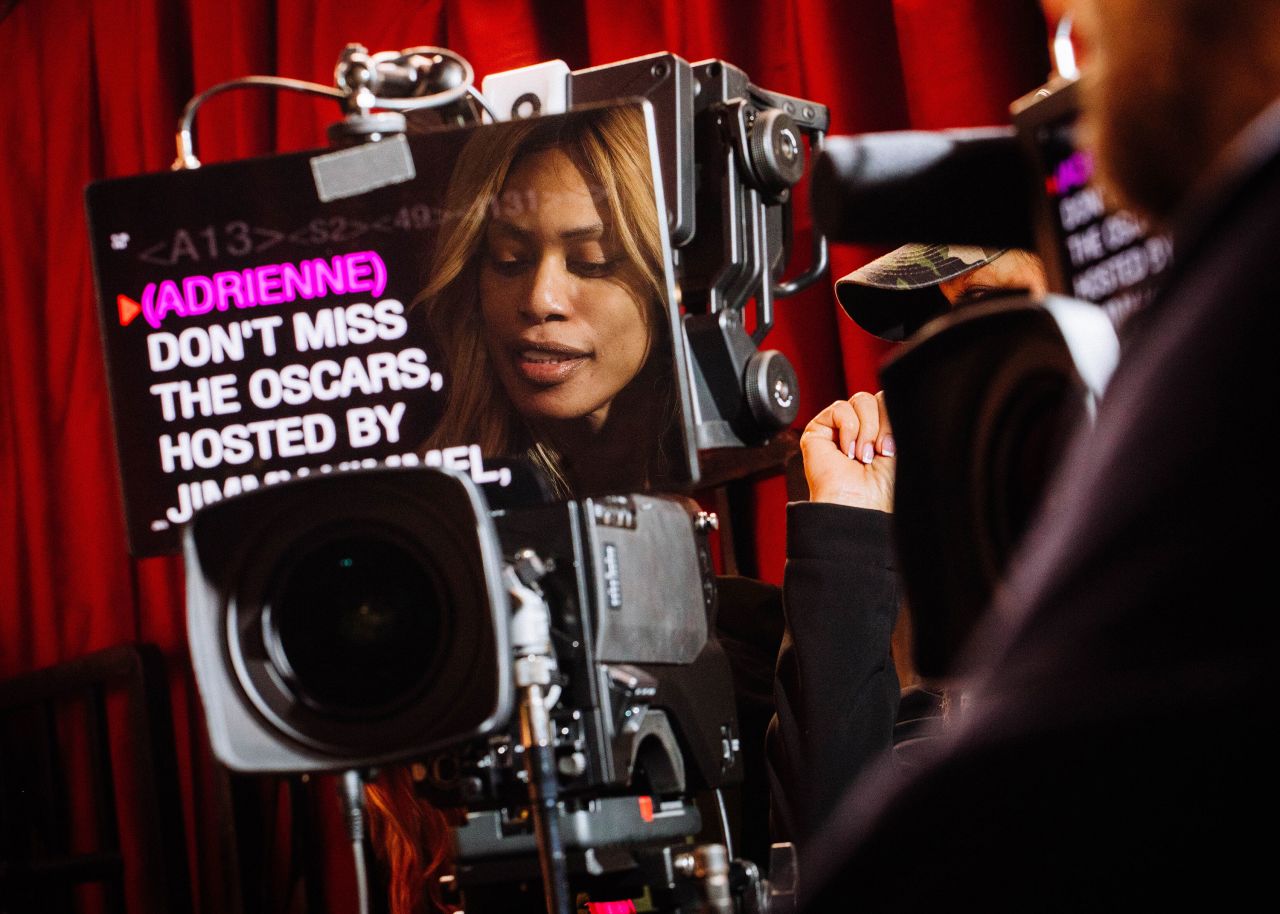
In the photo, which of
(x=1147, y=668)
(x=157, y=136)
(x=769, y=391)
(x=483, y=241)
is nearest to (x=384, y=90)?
(x=483, y=241)

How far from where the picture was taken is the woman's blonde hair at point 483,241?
878 mm

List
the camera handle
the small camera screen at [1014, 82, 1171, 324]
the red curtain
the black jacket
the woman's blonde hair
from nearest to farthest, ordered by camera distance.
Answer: the black jacket
the small camera screen at [1014, 82, 1171, 324]
the camera handle
the woman's blonde hair
the red curtain

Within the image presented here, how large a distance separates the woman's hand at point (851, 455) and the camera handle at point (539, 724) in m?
0.58

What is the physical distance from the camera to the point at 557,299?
2.95ft

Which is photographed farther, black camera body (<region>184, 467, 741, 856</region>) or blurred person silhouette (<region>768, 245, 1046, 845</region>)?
blurred person silhouette (<region>768, 245, 1046, 845</region>)

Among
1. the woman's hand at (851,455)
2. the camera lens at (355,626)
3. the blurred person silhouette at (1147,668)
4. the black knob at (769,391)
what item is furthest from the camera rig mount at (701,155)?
the blurred person silhouette at (1147,668)

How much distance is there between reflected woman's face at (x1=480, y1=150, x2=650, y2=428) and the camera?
89cm

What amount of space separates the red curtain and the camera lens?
1.14m

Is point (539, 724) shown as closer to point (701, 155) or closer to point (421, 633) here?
point (421, 633)

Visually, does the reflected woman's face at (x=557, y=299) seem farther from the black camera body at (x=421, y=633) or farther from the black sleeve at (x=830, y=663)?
A: the black sleeve at (x=830, y=663)

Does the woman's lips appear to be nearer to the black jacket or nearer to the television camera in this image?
the television camera

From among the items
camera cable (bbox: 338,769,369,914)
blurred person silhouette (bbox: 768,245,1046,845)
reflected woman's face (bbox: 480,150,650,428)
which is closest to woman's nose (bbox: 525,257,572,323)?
reflected woman's face (bbox: 480,150,650,428)

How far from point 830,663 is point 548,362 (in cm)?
49

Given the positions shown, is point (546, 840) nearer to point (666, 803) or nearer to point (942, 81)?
point (666, 803)
